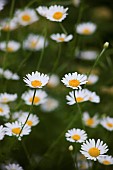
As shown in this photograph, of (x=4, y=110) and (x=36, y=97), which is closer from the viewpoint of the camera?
(x=4, y=110)

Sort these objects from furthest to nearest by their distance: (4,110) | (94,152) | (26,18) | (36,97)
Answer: (26,18) < (36,97) < (4,110) < (94,152)

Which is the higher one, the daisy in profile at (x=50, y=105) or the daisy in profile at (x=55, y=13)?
the daisy in profile at (x=55, y=13)

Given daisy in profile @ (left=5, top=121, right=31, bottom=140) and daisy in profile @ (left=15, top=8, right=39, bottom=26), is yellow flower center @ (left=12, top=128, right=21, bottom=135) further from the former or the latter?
daisy in profile @ (left=15, top=8, right=39, bottom=26)

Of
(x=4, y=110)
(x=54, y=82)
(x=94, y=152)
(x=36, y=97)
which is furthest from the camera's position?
(x=54, y=82)

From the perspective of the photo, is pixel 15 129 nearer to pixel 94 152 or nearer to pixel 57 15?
pixel 94 152

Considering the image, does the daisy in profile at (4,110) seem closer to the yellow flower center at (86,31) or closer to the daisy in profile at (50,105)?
the daisy in profile at (50,105)

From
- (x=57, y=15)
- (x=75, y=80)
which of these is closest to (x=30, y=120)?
(x=75, y=80)

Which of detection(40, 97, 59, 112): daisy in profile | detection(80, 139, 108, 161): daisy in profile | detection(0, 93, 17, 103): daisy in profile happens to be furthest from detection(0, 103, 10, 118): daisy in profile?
detection(40, 97, 59, 112): daisy in profile

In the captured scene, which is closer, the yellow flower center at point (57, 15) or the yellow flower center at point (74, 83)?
the yellow flower center at point (74, 83)

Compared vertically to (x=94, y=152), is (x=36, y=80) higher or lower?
higher

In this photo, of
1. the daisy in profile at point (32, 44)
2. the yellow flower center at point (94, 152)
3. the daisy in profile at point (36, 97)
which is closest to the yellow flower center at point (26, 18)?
the daisy in profile at point (32, 44)

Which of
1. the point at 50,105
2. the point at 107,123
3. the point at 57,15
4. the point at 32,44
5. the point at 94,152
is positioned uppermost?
the point at 32,44

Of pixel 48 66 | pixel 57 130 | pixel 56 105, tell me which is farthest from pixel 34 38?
pixel 57 130
